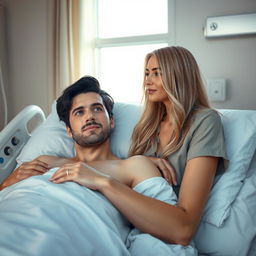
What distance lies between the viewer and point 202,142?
3.90 feet

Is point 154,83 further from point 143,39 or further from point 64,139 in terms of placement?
point 143,39

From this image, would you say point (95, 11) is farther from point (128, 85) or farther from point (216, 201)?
point (216, 201)

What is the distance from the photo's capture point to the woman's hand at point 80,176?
1070 millimetres

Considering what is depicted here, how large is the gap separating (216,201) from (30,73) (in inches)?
74.6

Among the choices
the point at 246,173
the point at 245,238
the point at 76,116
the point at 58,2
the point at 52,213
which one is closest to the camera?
the point at 52,213

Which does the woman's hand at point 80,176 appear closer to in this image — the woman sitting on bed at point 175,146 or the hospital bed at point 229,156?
the woman sitting on bed at point 175,146

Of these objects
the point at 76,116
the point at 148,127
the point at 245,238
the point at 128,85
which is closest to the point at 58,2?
the point at 128,85

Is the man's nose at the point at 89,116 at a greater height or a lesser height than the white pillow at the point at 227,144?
greater

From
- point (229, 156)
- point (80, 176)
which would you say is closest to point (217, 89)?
point (229, 156)

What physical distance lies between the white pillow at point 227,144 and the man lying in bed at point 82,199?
116 millimetres

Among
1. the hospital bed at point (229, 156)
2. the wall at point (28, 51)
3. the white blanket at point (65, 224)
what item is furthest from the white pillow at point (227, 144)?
the wall at point (28, 51)

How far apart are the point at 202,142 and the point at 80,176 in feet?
1.57

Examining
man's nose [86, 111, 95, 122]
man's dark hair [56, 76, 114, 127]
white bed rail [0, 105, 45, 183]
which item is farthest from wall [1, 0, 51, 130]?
man's nose [86, 111, 95, 122]

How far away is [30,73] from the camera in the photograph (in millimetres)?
2529
